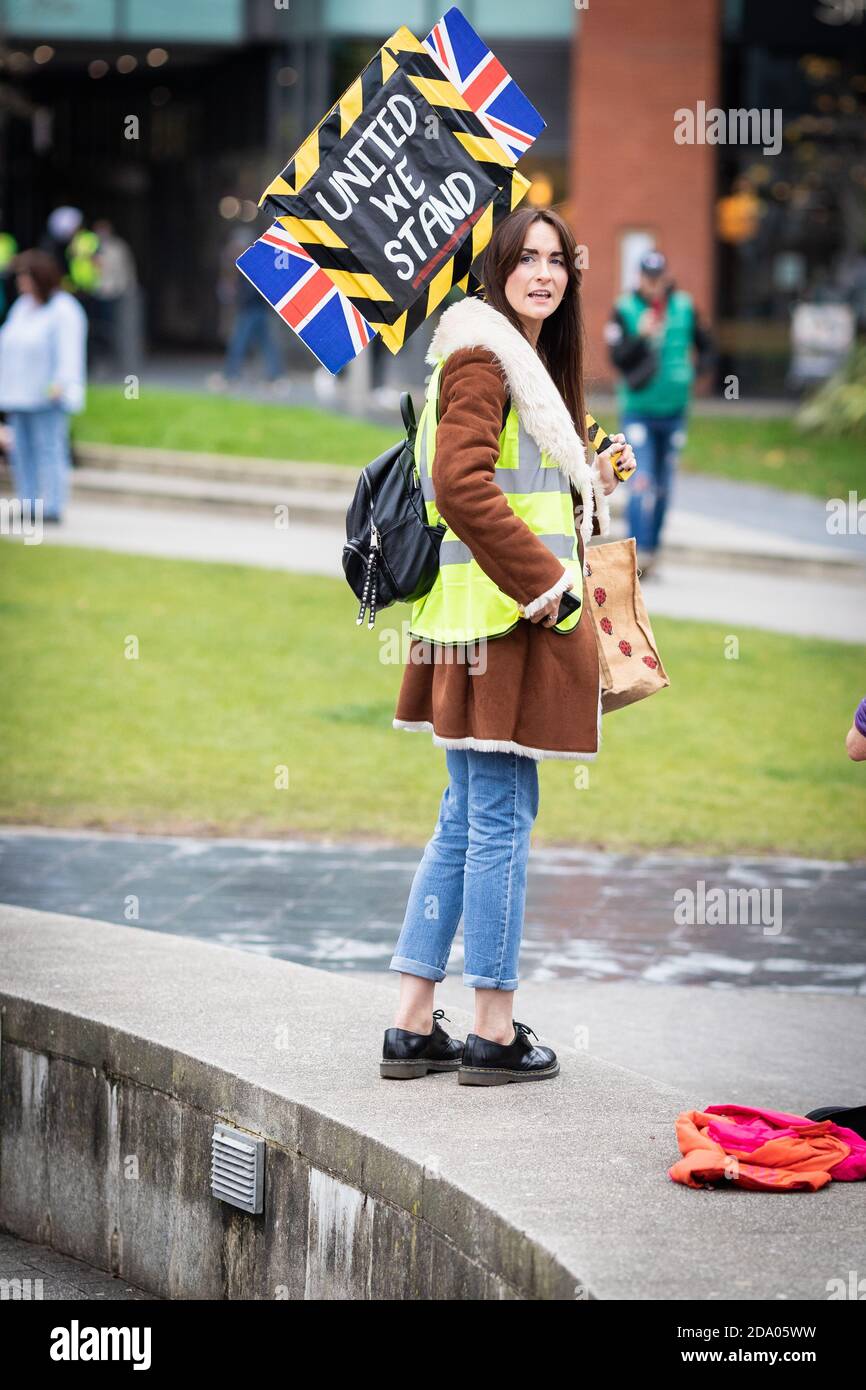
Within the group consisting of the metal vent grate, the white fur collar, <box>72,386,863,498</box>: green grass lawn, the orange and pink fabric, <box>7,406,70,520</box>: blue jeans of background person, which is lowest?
the metal vent grate

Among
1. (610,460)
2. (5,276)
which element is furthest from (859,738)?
(5,276)

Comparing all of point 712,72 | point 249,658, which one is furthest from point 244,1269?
point 712,72

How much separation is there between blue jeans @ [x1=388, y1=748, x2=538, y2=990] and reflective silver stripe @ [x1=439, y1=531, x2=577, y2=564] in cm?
41

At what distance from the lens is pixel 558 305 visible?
4574 mm

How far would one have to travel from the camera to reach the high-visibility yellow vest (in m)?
4.43

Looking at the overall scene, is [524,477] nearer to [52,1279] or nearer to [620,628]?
[620,628]

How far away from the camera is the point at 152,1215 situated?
193 inches

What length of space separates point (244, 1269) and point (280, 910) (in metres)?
2.51

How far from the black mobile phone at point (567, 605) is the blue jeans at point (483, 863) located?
0.33 m

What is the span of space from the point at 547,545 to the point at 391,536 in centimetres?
34
